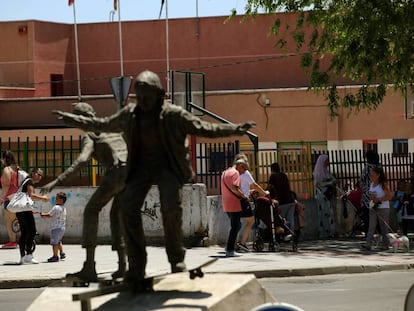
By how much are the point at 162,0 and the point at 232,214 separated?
32032mm

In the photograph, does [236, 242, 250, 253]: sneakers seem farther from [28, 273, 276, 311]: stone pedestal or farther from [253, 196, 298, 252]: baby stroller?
[28, 273, 276, 311]: stone pedestal

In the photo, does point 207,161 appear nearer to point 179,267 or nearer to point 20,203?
point 20,203

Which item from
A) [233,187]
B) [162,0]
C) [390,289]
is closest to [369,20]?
[233,187]

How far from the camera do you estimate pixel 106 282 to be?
35.3 feet

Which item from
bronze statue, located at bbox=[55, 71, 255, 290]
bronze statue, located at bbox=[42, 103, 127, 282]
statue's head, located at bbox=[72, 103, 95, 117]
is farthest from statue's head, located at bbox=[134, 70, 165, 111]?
statue's head, located at bbox=[72, 103, 95, 117]

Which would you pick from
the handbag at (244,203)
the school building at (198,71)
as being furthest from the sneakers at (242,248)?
the school building at (198,71)

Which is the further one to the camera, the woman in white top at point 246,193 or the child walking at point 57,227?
the woman in white top at point 246,193

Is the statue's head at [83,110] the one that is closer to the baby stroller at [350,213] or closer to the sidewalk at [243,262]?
the sidewalk at [243,262]

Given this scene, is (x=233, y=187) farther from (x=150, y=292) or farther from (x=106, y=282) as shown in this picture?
(x=150, y=292)

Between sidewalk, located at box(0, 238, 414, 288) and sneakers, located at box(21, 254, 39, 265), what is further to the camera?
sneakers, located at box(21, 254, 39, 265)

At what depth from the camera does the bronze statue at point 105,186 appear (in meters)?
11.9

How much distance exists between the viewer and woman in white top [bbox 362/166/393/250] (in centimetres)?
2002

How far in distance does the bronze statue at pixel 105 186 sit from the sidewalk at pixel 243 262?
3.35 m

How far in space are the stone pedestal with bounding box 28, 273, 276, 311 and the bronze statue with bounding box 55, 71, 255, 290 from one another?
215 mm
